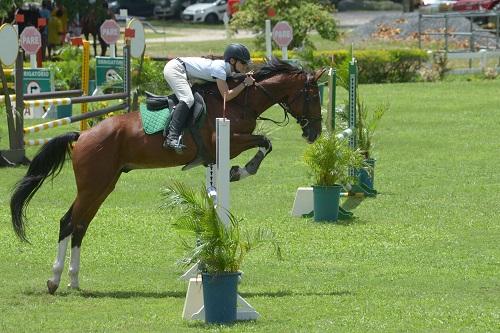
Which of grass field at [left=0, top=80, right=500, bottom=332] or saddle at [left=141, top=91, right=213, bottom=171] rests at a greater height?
saddle at [left=141, top=91, right=213, bottom=171]

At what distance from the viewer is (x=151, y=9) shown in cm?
6600

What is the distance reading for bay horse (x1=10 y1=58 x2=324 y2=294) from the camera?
1171cm

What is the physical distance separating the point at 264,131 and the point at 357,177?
2766 mm

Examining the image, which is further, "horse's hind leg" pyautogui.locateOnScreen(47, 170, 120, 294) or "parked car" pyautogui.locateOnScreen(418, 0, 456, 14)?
"parked car" pyautogui.locateOnScreen(418, 0, 456, 14)

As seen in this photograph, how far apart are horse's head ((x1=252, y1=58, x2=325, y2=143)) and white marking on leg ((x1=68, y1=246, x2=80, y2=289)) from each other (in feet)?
8.20

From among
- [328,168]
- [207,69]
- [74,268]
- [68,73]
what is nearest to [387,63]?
[68,73]

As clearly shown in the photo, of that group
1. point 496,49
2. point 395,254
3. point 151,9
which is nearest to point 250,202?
point 395,254

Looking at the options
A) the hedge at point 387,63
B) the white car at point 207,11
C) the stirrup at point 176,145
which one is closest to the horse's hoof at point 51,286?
the stirrup at point 176,145

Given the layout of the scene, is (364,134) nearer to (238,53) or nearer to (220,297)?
(238,53)

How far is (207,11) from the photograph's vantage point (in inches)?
2506

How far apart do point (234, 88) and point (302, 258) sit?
78.9 inches

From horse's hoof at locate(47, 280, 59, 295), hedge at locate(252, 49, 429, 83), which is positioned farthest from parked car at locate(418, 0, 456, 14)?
horse's hoof at locate(47, 280, 59, 295)

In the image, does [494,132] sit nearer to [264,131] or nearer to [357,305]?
[264,131]

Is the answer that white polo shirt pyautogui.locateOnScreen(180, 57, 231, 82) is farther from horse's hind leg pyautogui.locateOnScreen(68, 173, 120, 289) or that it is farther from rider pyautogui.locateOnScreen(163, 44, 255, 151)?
horse's hind leg pyautogui.locateOnScreen(68, 173, 120, 289)
